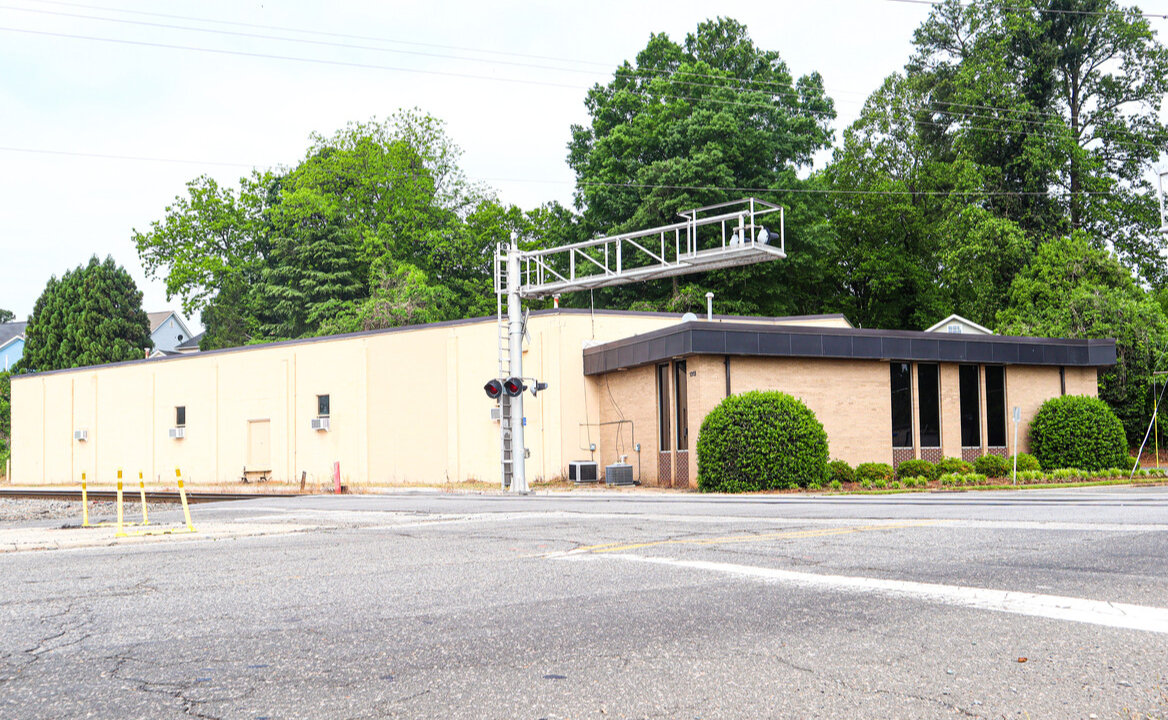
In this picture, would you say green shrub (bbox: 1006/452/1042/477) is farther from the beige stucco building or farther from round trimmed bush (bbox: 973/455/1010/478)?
the beige stucco building

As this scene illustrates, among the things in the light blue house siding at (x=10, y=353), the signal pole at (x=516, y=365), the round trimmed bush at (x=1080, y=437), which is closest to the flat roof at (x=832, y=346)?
the round trimmed bush at (x=1080, y=437)

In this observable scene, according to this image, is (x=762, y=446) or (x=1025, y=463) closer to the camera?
(x=762, y=446)

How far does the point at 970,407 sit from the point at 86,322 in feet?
171

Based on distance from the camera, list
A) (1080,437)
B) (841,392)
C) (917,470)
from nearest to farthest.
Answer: (917,470) < (841,392) < (1080,437)

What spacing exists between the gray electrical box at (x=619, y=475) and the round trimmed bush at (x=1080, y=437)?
12275mm

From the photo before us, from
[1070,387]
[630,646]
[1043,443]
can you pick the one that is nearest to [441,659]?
[630,646]

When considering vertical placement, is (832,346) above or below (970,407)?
above

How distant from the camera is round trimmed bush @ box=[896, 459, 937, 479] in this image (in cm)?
2619

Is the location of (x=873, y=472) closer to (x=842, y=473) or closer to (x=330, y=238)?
(x=842, y=473)

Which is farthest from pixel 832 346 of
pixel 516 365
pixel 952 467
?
pixel 516 365

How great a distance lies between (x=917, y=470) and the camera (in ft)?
86.0

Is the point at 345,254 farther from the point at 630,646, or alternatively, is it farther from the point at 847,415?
the point at 630,646

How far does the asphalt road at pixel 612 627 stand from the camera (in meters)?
4.49

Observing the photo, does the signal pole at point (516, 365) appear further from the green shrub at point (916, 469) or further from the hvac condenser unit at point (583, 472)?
the green shrub at point (916, 469)
